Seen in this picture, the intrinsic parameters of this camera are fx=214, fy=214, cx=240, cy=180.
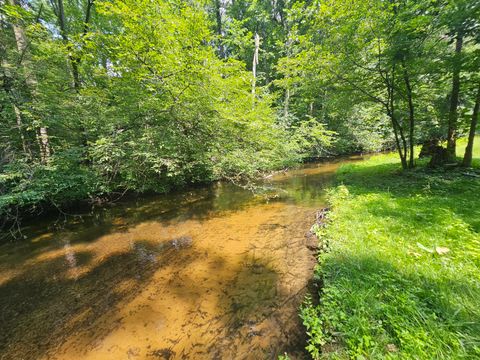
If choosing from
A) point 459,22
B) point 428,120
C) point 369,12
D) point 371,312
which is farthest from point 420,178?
point 371,312

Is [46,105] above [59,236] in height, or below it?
above

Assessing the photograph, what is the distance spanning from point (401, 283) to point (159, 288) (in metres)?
3.56

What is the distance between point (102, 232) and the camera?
6199 mm

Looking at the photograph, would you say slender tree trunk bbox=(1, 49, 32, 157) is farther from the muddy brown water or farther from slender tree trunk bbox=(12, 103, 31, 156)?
the muddy brown water

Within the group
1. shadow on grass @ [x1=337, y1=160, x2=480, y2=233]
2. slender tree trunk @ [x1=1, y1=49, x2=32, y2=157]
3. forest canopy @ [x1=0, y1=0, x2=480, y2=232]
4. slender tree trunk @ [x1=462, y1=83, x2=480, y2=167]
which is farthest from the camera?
slender tree trunk @ [x1=462, y1=83, x2=480, y2=167]

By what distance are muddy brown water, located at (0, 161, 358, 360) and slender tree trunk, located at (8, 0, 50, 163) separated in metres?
2.39

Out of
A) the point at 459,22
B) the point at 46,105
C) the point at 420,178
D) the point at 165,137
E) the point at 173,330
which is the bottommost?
the point at 173,330

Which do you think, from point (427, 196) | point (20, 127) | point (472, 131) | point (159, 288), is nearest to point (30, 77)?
point (20, 127)

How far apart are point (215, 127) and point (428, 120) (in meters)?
8.31

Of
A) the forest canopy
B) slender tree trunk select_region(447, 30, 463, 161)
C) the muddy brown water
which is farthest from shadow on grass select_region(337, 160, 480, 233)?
the muddy brown water

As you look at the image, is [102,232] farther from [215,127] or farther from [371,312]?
[371,312]

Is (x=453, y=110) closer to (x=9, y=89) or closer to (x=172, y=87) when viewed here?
(x=172, y=87)

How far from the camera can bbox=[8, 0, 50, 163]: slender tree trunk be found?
19.1 feet

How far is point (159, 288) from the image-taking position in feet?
12.1
